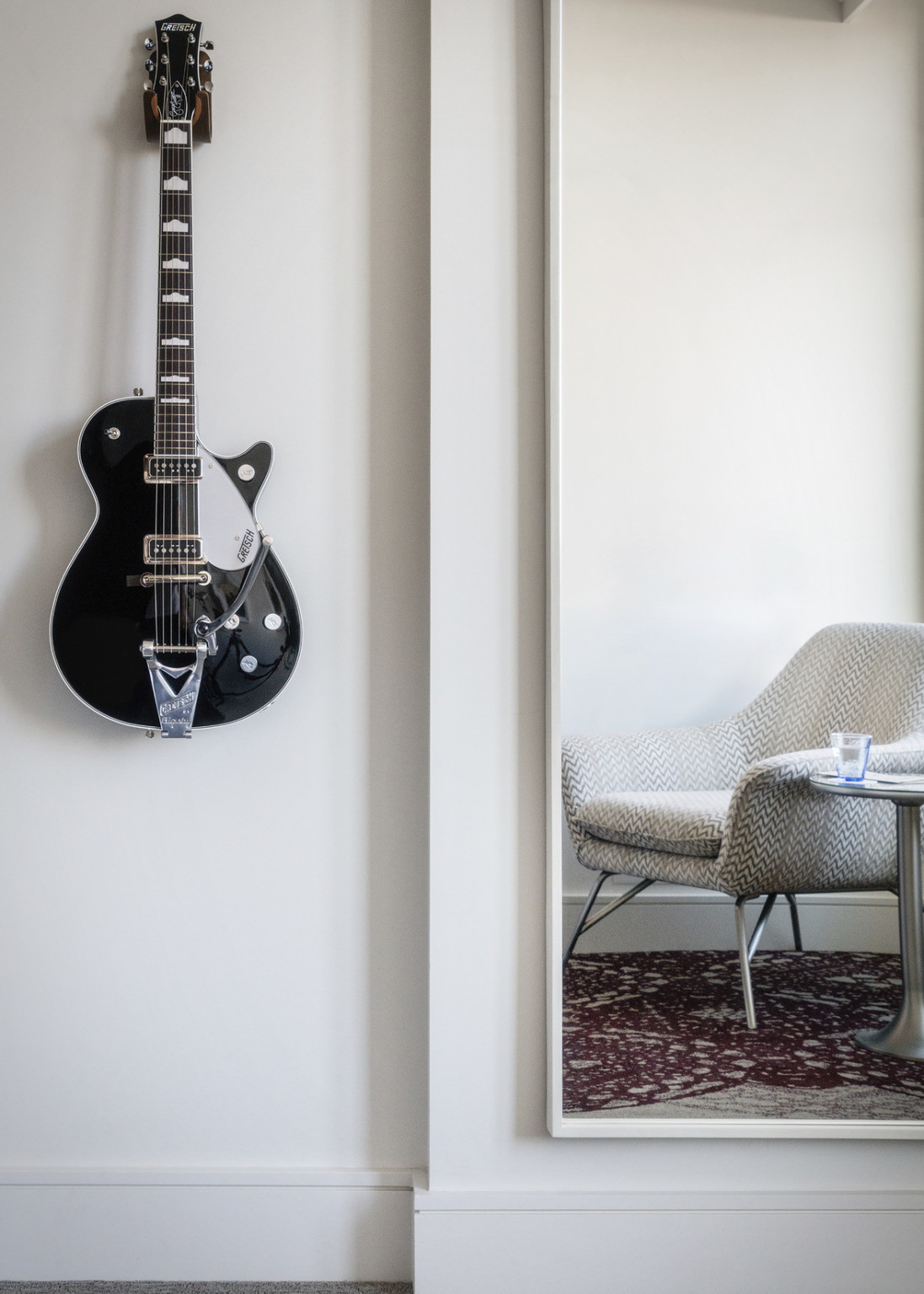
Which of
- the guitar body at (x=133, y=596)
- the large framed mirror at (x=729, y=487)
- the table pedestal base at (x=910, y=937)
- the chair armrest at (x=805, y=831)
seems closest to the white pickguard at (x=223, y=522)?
the guitar body at (x=133, y=596)

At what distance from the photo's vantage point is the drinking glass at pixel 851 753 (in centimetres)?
133

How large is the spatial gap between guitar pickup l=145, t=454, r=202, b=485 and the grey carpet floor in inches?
46.0

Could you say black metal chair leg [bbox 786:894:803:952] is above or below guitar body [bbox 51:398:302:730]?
below

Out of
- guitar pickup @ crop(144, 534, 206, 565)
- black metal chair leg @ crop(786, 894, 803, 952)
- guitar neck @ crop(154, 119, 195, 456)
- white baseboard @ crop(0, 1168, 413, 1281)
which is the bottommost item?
white baseboard @ crop(0, 1168, 413, 1281)

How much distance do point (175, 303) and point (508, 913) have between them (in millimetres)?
1006

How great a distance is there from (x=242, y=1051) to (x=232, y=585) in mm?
700

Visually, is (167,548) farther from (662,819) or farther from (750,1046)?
(750,1046)

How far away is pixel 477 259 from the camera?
1.33 metres

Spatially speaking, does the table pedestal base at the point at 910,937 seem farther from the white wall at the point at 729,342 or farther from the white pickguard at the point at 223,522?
the white pickguard at the point at 223,522

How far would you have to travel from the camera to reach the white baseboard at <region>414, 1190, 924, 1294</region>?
1287 millimetres

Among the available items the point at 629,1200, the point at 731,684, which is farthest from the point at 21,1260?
the point at 731,684

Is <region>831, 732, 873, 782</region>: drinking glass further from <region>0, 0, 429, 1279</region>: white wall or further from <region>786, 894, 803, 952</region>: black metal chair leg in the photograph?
<region>0, 0, 429, 1279</region>: white wall

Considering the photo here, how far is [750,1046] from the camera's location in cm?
131

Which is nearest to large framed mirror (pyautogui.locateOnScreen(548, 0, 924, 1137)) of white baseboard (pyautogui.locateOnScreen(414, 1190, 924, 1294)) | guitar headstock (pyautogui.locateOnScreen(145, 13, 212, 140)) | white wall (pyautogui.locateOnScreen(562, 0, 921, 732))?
white wall (pyautogui.locateOnScreen(562, 0, 921, 732))
